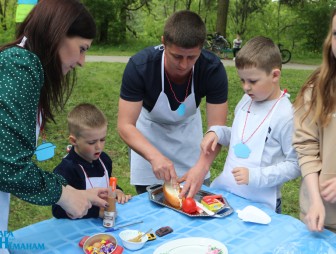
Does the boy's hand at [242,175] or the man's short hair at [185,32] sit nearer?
the boy's hand at [242,175]

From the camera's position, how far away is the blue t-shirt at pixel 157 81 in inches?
88.9

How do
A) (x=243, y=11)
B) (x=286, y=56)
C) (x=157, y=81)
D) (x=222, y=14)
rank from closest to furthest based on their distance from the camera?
1. (x=157, y=81)
2. (x=222, y=14)
3. (x=286, y=56)
4. (x=243, y=11)

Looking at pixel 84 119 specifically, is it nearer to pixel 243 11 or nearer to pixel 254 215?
pixel 254 215

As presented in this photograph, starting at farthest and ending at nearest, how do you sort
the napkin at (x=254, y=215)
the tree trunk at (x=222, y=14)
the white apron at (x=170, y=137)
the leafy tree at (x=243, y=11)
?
the leafy tree at (x=243, y=11) → the tree trunk at (x=222, y=14) → the white apron at (x=170, y=137) → the napkin at (x=254, y=215)

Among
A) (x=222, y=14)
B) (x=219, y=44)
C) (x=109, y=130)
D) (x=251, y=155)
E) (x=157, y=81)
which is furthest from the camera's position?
(x=219, y=44)

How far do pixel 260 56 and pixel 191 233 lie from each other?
0.92 meters

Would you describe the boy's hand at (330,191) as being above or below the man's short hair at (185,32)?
below

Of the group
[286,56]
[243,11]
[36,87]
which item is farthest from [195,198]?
[243,11]

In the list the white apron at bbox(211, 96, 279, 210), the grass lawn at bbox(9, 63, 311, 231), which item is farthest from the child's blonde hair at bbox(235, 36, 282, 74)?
the grass lawn at bbox(9, 63, 311, 231)

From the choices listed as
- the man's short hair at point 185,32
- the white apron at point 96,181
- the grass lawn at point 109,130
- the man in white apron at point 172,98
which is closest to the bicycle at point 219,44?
the grass lawn at point 109,130

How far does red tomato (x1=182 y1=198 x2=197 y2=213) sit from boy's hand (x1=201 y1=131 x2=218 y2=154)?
0.30m

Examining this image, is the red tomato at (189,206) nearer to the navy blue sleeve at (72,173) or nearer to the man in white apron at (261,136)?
the man in white apron at (261,136)

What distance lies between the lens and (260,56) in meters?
1.96

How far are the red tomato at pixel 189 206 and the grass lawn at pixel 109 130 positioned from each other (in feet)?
5.97
